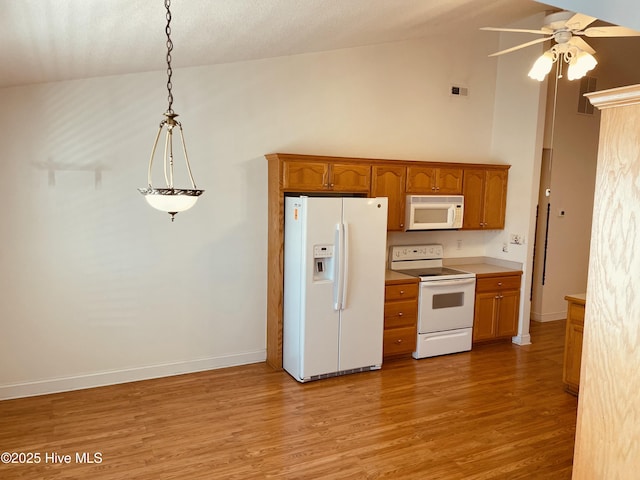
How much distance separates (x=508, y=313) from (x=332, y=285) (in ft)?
7.82

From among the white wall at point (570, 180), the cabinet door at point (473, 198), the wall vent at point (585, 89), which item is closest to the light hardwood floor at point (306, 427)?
the cabinet door at point (473, 198)

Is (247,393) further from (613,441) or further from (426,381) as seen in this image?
(613,441)

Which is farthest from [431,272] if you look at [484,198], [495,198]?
[495,198]

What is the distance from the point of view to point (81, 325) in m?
4.03

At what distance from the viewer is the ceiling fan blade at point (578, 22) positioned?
2.95 meters

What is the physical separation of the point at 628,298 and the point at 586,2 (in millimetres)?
897

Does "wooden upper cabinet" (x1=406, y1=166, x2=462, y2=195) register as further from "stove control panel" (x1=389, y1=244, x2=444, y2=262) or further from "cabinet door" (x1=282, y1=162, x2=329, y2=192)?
"cabinet door" (x1=282, y1=162, x2=329, y2=192)

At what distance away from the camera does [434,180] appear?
16.9 ft

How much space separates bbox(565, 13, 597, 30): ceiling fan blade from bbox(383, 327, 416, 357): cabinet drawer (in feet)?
9.80

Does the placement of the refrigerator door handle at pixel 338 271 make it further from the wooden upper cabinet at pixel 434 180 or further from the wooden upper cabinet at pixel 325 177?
→ the wooden upper cabinet at pixel 434 180

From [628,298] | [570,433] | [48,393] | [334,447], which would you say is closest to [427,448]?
[334,447]

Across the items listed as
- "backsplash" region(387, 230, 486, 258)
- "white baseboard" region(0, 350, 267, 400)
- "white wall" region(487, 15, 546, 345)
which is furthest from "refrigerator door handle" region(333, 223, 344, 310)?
"white wall" region(487, 15, 546, 345)

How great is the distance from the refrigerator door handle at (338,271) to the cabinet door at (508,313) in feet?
7.02

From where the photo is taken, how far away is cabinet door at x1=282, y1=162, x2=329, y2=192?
4336 millimetres
